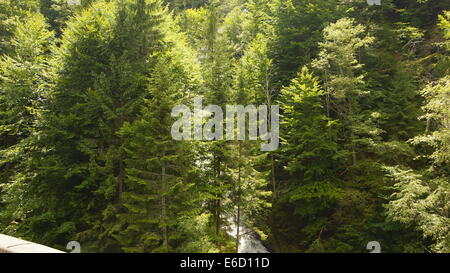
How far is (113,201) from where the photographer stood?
14.0 meters

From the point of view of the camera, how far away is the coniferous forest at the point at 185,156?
11.5 meters

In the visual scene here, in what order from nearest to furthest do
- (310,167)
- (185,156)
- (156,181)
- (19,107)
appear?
(156,181) → (185,156) → (310,167) → (19,107)

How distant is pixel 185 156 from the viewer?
11961 mm

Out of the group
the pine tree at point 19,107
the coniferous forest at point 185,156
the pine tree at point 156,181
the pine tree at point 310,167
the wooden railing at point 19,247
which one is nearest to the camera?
the wooden railing at point 19,247

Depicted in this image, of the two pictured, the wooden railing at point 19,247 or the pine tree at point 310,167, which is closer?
the wooden railing at point 19,247

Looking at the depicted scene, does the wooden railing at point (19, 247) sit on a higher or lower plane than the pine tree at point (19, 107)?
lower

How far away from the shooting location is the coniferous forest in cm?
1146

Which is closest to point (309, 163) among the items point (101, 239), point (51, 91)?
point (101, 239)

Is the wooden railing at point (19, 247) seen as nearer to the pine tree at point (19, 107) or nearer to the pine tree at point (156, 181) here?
the pine tree at point (156, 181)

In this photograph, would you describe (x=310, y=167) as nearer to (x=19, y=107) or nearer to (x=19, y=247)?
(x=19, y=247)

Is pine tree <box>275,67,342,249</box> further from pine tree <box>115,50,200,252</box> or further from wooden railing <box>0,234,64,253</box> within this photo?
wooden railing <box>0,234,64,253</box>

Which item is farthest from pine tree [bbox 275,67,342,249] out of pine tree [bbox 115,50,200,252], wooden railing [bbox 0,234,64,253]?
wooden railing [bbox 0,234,64,253]

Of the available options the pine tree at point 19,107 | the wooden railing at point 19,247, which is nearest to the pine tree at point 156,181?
the pine tree at point 19,107

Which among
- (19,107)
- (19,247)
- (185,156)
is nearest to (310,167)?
(185,156)
